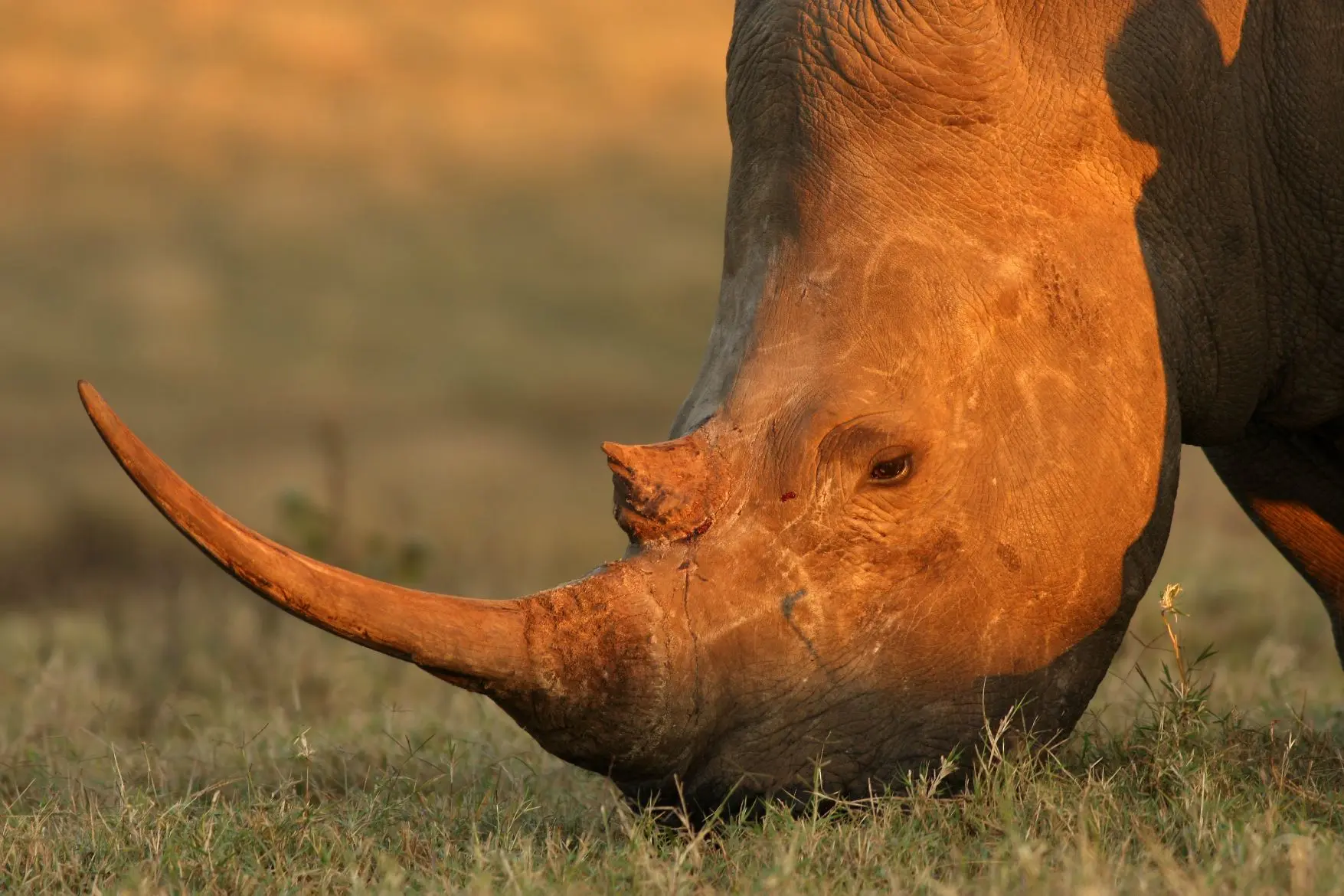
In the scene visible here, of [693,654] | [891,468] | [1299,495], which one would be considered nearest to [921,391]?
[891,468]

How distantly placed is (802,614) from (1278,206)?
1549 mm

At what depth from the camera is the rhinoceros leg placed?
4.88 meters

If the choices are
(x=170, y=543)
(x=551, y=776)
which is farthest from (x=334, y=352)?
(x=551, y=776)

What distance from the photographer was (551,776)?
464 centimetres

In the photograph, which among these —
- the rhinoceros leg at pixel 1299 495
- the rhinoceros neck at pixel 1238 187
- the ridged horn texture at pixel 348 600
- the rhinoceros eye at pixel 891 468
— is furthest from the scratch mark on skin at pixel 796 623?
the rhinoceros leg at pixel 1299 495

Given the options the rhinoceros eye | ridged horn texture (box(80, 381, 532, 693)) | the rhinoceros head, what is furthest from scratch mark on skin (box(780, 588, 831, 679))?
ridged horn texture (box(80, 381, 532, 693))

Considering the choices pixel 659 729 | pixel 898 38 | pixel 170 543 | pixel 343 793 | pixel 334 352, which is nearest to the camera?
pixel 659 729

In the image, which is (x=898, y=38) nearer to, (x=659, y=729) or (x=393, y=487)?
(x=659, y=729)

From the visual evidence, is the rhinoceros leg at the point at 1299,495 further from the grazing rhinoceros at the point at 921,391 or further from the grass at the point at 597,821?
the grazing rhinoceros at the point at 921,391

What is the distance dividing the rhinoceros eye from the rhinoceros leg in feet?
5.64

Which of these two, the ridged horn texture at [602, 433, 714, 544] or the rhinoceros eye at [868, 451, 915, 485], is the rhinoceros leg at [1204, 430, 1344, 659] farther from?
the ridged horn texture at [602, 433, 714, 544]

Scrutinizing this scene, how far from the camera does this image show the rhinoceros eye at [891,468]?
3.58m

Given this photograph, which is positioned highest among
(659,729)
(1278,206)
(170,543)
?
(1278,206)

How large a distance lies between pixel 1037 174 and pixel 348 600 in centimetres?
171
